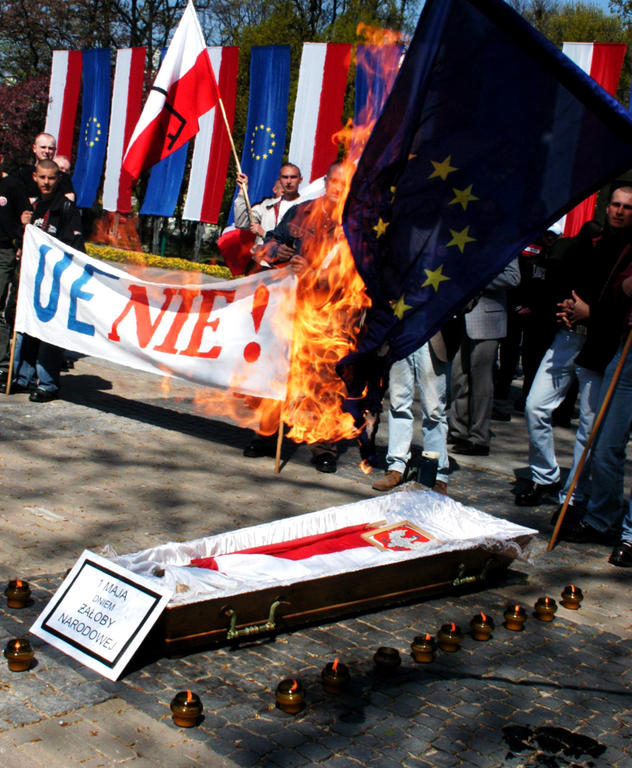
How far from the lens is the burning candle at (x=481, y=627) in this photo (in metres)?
5.23

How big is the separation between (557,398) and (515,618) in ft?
8.94

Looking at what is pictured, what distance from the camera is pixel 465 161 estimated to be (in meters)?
4.77

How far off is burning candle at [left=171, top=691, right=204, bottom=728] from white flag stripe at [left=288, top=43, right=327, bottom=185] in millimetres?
15553

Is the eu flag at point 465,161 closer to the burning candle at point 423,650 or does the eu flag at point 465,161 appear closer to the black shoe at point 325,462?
the burning candle at point 423,650

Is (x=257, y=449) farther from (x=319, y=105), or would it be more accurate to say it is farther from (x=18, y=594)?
(x=319, y=105)

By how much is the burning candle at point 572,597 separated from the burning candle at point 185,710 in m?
2.73

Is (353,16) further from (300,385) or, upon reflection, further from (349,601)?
(349,601)

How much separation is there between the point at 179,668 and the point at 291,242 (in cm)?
454

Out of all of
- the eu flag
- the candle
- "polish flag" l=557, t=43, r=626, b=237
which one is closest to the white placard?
the candle

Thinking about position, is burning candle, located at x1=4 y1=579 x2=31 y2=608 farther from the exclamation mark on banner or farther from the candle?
the exclamation mark on banner

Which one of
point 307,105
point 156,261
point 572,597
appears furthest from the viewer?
point 156,261

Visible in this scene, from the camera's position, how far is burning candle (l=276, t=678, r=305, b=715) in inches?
165

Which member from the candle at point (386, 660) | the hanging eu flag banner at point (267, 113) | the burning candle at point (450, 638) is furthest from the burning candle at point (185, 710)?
the hanging eu flag banner at point (267, 113)

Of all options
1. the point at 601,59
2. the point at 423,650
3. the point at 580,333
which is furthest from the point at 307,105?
the point at 423,650
